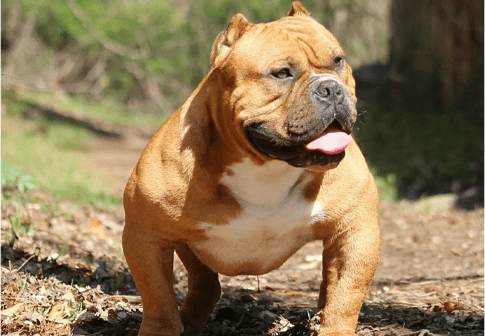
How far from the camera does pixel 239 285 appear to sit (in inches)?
212

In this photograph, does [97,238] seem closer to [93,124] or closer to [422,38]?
[422,38]

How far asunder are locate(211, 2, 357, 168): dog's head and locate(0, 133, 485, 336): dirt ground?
3.40ft

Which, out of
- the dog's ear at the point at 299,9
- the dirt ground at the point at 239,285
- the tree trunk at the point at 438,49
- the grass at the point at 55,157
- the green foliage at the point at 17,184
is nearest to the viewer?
the dirt ground at the point at 239,285

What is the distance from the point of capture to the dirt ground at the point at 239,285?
3.93 m

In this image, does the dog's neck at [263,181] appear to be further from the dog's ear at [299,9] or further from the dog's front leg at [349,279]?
the dog's ear at [299,9]

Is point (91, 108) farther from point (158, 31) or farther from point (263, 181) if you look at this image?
point (263, 181)

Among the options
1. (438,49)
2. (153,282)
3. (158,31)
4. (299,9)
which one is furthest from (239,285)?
(158,31)

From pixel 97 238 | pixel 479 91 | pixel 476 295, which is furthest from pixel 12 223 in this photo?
pixel 479 91

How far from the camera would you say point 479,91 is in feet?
32.7

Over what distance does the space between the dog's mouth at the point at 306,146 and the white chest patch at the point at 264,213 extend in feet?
0.78

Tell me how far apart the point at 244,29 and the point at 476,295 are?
7.96ft

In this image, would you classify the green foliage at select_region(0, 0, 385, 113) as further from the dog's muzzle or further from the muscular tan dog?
the dog's muzzle

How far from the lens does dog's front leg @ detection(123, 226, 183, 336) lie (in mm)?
3652

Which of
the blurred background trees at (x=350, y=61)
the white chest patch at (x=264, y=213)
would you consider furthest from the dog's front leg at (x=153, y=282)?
the blurred background trees at (x=350, y=61)
